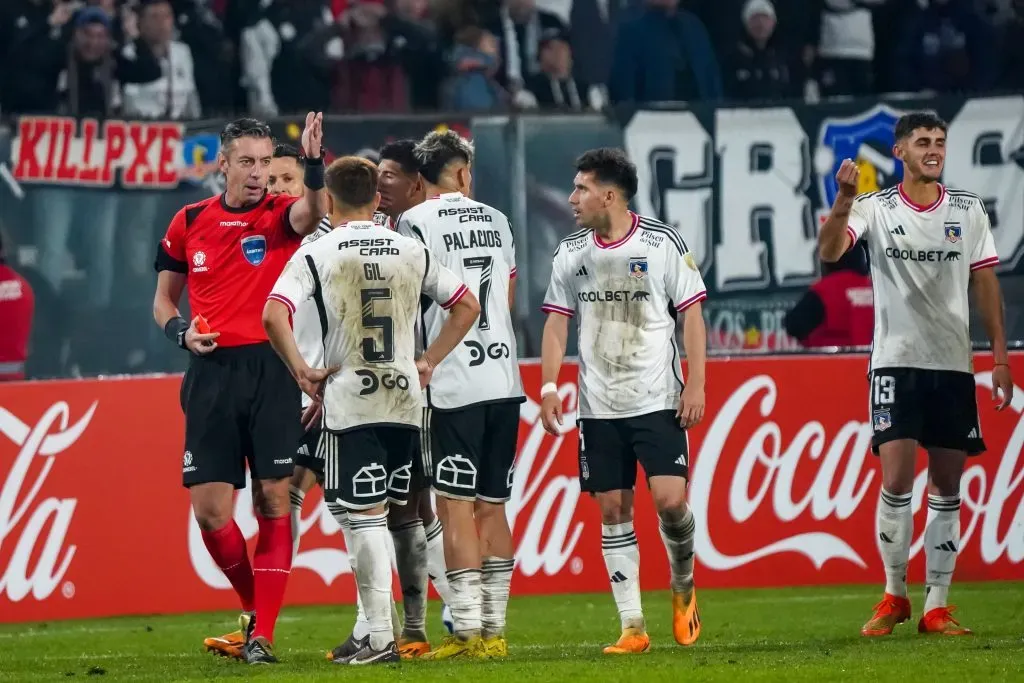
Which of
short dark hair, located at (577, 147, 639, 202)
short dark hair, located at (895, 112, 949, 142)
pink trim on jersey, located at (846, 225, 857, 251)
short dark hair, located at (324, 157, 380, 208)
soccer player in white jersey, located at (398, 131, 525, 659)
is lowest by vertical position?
soccer player in white jersey, located at (398, 131, 525, 659)

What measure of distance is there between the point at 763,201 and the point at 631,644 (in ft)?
23.6

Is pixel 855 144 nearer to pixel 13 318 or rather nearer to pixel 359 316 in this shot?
pixel 13 318

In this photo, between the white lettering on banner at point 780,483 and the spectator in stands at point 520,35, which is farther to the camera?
the spectator in stands at point 520,35

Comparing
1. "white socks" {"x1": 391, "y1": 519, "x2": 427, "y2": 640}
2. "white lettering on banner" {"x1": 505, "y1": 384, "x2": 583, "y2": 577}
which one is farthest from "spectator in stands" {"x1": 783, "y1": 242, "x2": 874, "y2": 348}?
"white socks" {"x1": 391, "y1": 519, "x2": 427, "y2": 640}

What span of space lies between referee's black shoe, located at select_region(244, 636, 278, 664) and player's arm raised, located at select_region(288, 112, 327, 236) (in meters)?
1.90

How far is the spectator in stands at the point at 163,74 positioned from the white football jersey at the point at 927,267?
7582 millimetres

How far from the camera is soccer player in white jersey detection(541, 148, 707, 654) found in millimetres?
8172

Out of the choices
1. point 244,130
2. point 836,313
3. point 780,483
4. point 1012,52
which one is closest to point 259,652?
point 244,130

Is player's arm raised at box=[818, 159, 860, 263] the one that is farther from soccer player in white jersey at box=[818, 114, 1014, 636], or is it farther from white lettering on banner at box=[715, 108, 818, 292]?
white lettering on banner at box=[715, 108, 818, 292]

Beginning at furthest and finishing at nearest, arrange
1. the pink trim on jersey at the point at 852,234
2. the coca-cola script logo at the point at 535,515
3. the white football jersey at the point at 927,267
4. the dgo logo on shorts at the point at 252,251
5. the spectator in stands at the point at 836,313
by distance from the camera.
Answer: the spectator in stands at the point at 836,313
the coca-cola script logo at the point at 535,515
the white football jersey at the point at 927,267
the pink trim on jersey at the point at 852,234
the dgo logo on shorts at the point at 252,251

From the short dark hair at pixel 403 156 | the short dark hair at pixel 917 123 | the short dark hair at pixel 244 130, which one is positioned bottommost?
the short dark hair at pixel 403 156

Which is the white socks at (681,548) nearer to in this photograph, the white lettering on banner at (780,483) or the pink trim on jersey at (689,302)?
the pink trim on jersey at (689,302)

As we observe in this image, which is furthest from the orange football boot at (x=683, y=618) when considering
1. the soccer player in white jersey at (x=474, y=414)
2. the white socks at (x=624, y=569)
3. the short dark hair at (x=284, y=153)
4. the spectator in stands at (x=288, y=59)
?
the spectator in stands at (x=288, y=59)

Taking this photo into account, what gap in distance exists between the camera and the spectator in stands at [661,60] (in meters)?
15.4
